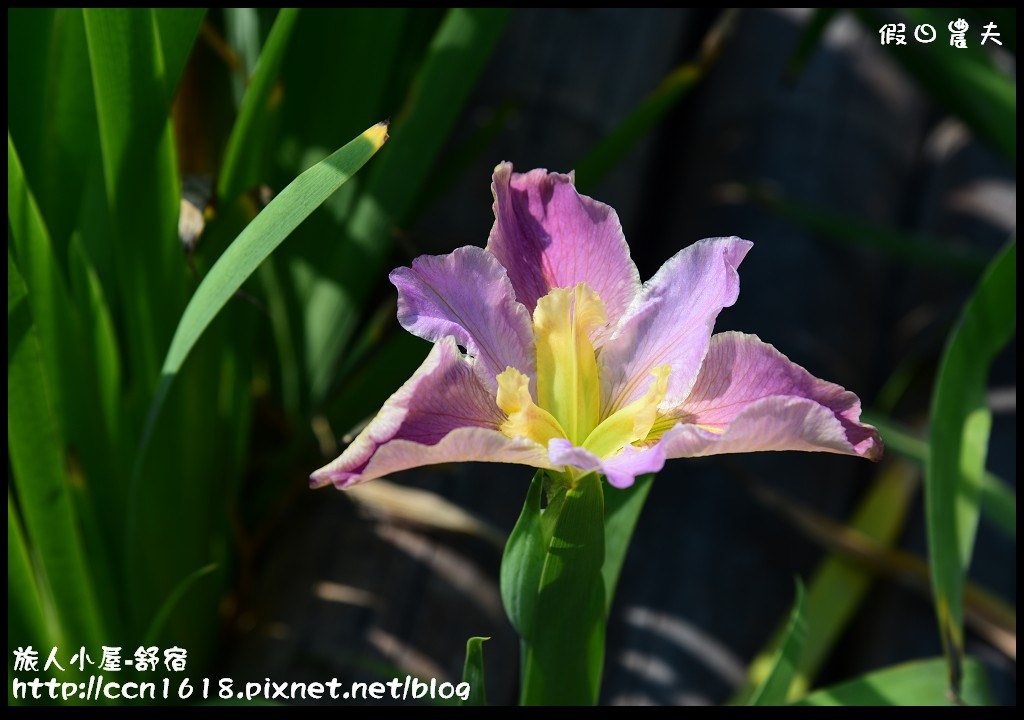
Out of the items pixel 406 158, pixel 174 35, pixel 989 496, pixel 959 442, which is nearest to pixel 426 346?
pixel 406 158

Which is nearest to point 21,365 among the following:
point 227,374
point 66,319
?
point 66,319

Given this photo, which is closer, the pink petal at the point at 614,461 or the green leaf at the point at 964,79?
the pink petal at the point at 614,461

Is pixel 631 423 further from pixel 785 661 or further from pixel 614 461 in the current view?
pixel 785 661

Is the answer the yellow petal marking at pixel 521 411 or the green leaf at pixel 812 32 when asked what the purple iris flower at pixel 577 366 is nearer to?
the yellow petal marking at pixel 521 411

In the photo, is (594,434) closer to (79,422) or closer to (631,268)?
(631,268)

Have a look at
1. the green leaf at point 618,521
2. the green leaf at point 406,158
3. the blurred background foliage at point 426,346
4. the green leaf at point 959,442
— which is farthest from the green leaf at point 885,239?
the green leaf at point 618,521

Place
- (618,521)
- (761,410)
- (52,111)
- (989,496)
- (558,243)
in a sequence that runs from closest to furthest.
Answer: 1. (761,410)
2. (558,243)
3. (618,521)
4. (52,111)
5. (989,496)
